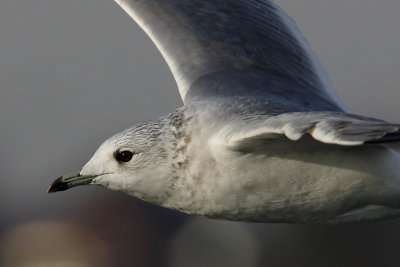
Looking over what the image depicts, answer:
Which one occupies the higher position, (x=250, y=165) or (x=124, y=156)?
(x=124, y=156)

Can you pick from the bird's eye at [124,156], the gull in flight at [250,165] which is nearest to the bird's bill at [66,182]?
the gull in flight at [250,165]

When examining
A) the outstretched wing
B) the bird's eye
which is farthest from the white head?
the outstretched wing

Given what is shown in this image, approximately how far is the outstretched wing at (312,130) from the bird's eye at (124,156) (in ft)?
2.57

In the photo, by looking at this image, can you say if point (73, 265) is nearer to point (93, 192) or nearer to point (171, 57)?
point (93, 192)

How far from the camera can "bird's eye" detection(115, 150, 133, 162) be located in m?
9.77

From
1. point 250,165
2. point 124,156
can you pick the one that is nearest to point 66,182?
point 124,156

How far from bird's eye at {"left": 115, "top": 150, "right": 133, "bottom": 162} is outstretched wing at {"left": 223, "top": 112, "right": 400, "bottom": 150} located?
782 mm

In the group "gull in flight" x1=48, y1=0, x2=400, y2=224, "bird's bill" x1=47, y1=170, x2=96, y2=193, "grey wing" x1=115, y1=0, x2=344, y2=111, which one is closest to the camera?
"gull in flight" x1=48, y1=0, x2=400, y2=224

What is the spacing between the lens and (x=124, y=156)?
977cm

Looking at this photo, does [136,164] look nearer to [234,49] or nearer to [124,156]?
[124,156]

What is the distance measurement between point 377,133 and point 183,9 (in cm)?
419

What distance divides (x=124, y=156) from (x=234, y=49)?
2325 mm

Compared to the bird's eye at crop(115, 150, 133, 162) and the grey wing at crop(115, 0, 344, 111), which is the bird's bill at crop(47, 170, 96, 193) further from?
the grey wing at crop(115, 0, 344, 111)

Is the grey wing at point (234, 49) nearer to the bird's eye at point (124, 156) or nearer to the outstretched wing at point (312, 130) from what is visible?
the bird's eye at point (124, 156)
